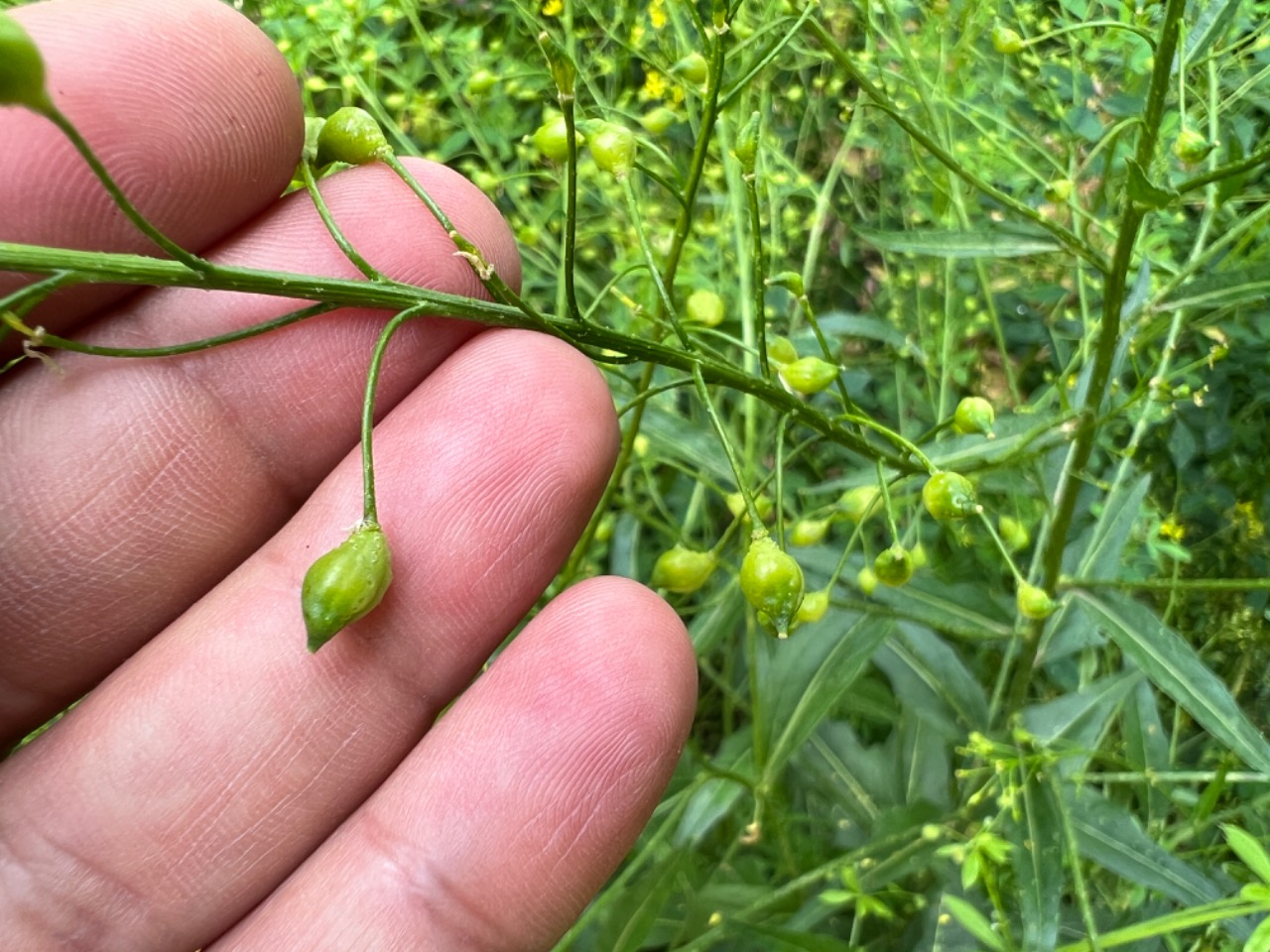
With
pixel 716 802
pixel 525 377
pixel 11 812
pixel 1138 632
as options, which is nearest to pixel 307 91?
pixel 525 377

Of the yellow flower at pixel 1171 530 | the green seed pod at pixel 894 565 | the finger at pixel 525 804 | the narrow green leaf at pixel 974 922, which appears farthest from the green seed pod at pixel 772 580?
the yellow flower at pixel 1171 530

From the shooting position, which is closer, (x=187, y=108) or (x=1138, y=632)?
(x=187, y=108)

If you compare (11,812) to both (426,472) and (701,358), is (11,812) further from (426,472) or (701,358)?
(701,358)

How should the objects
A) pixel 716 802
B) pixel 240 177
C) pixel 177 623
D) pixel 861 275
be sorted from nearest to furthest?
pixel 240 177 → pixel 177 623 → pixel 716 802 → pixel 861 275

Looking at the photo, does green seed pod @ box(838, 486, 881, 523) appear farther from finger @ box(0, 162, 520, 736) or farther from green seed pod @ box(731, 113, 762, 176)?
finger @ box(0, 162, 520, 736)

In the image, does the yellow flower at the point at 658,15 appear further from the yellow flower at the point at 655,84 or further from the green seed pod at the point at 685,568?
the green seed pod at the point at 685,568

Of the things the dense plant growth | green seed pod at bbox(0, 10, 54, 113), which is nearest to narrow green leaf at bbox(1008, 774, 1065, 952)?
the dense plant growth
